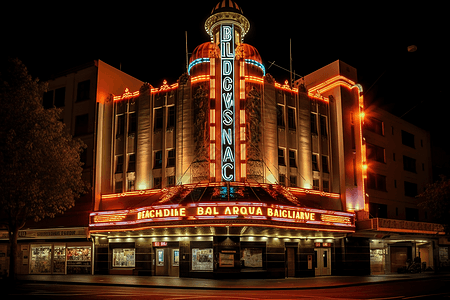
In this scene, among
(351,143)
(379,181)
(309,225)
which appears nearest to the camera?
(309,225)

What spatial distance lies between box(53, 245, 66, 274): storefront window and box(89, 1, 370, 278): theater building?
374 centimetres

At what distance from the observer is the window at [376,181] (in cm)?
4317

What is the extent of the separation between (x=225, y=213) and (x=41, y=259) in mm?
19745

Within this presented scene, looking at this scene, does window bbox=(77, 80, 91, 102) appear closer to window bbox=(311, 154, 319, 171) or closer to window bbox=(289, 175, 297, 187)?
window bbox=(289, 175, 297, 187)

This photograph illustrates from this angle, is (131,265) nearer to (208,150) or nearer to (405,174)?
(208,150)

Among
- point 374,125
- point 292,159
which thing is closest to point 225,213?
point 292,159

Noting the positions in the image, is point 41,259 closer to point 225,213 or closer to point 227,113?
point 225,213

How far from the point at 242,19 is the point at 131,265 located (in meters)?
21.1

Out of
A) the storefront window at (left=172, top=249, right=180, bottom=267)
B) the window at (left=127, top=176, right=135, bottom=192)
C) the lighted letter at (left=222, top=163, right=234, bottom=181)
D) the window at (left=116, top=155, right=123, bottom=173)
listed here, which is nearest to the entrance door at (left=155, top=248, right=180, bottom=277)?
the storefront window at (left=172, top=249, right=180, bottom=267)

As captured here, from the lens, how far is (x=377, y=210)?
43656 millimetres

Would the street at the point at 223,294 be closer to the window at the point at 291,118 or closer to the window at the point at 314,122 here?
the window at the point at 291,118

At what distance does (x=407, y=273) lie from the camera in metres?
40.2

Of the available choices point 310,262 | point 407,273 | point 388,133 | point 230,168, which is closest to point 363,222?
point 310,262

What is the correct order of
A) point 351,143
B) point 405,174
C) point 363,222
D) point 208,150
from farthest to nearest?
point 405,174 < point 351,143 < point 363,222 < point 208,150
